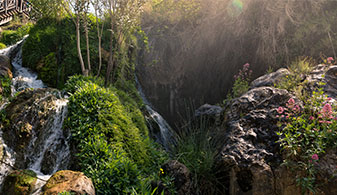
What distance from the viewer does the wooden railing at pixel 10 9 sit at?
498 inches

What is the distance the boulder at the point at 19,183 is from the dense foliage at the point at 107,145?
0.66 metres

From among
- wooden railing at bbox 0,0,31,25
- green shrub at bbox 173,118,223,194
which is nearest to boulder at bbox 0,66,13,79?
green shrub at bbox 173,118,223,194

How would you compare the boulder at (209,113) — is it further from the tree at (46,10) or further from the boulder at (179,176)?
the tree at (46,10)

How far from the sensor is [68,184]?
268cm

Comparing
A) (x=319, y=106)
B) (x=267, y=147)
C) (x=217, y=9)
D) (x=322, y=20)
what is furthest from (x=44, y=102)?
(x=322, y=20)

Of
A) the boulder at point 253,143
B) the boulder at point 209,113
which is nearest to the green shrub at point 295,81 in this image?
the boulder at point 253,143

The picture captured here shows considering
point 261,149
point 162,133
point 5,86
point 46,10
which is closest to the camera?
point 261,149

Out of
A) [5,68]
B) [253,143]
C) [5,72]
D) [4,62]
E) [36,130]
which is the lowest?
[253,143]

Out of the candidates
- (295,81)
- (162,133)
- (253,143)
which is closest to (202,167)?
(253,143)

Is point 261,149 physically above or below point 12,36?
below

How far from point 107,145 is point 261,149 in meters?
2.58

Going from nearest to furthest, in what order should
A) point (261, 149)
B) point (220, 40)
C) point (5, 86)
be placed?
point (261, 149) → point (5, 86) → point (220, 40)

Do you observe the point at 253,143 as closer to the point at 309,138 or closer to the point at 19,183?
the point at 309,138

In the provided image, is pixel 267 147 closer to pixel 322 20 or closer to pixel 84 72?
pixel 84 72
